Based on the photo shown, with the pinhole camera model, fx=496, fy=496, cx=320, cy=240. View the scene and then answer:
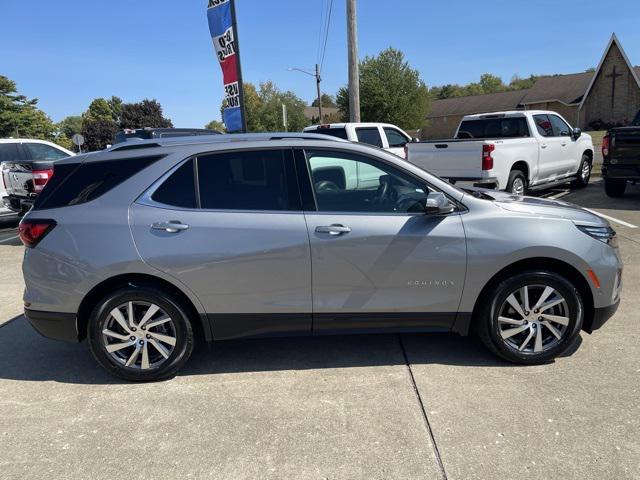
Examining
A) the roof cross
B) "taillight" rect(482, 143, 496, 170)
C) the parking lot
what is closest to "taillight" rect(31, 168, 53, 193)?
the parking lot

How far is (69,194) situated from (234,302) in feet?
4.71

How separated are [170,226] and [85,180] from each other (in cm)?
77

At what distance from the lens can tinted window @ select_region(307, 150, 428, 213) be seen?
11.8 ft

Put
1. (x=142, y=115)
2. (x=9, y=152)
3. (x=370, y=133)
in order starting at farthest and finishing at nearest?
(x=142, y=115), (x=370, y=133), (x=9, y=152)

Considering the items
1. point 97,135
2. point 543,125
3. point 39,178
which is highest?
point 97,135

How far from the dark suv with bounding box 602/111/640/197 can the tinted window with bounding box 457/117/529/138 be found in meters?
1.71

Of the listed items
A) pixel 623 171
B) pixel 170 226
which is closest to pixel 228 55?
pixel 170 226

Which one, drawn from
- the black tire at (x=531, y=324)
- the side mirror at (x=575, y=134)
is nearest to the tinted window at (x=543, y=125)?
the side mirror at (x=575, y=134)

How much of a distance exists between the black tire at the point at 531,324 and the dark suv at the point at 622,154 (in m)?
7.95

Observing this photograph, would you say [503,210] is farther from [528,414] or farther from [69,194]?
[69,194]

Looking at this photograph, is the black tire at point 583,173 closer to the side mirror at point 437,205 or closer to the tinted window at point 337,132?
the tinted window at point 337,132

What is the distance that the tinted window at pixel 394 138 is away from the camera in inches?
464

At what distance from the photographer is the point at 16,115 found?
6481 cm

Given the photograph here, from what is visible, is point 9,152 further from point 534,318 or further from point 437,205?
point 534,318
